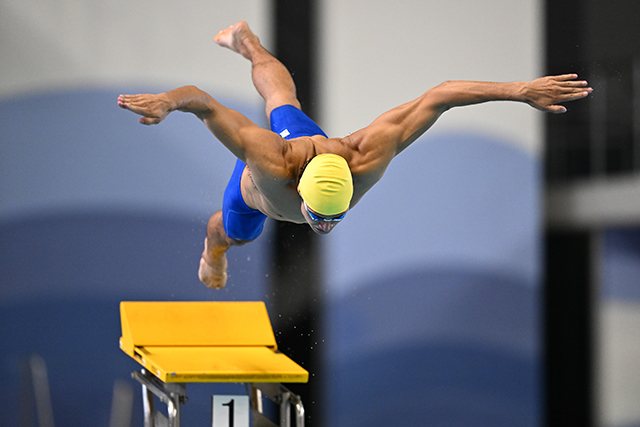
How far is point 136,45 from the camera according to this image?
627cm

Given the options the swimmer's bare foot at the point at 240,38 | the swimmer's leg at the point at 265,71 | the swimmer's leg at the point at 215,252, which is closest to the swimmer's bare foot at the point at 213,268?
the swimmer's leg at the point at 215,252

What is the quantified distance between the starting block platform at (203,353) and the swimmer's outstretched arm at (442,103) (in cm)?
91

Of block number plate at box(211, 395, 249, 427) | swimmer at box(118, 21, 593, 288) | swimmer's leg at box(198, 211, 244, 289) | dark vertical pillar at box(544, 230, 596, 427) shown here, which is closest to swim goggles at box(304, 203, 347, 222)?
swimmer at box(118, 21, 593, 288)

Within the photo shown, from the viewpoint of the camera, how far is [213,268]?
503 centimetres

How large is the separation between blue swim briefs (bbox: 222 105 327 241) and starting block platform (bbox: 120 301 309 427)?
340 millimetres

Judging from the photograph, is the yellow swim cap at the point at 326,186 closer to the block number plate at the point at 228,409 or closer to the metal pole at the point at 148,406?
the block number plate at the point at 228,409

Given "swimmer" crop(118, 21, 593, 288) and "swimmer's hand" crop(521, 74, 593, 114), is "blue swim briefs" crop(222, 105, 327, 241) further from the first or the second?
"swimmer's hand" crop(521, 74, 593, 114)

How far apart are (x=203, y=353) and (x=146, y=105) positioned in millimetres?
1313

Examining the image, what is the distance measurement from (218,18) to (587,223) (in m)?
2.73

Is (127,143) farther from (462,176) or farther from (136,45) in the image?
(462,176)

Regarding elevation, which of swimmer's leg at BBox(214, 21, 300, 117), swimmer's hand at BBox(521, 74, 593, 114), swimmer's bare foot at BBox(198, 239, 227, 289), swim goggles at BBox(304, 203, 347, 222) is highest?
swimmer's leg at BBox(214, 21, 300, 117)

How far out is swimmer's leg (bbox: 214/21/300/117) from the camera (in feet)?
15.1

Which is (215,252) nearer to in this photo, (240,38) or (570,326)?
(240,38)

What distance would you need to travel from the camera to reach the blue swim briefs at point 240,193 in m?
4.33
